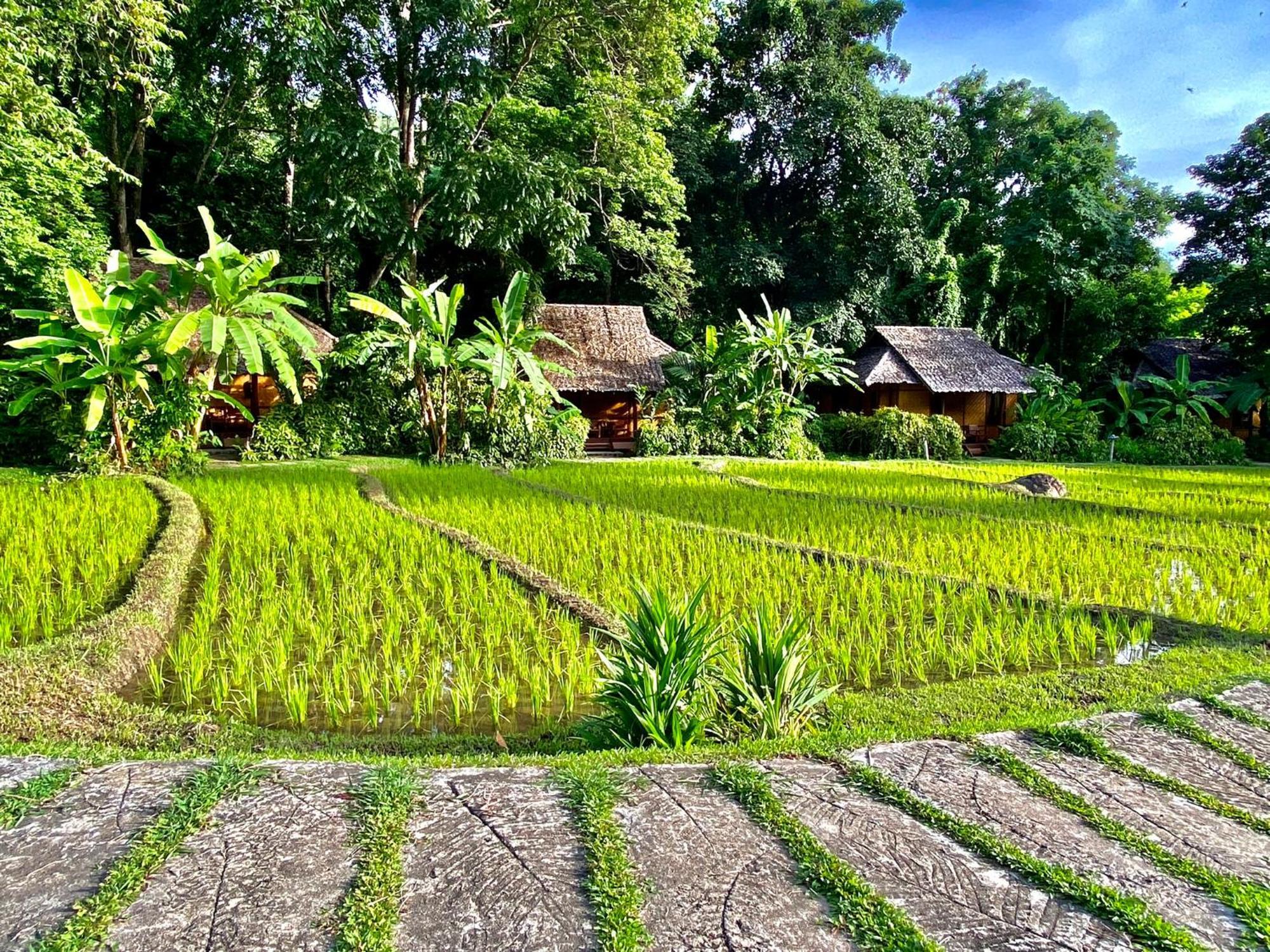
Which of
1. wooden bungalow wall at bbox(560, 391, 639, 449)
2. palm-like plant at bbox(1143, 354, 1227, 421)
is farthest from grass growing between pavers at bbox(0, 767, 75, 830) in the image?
palm-like plant at bbox(1143, 354, 1227, 421)

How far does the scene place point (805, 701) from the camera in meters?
2.95

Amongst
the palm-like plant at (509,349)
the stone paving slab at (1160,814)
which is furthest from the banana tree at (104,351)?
the stone paving slab at (1160,814)

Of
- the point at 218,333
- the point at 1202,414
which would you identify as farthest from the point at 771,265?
the point at 218,333

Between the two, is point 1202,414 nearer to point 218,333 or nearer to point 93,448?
point 218,333

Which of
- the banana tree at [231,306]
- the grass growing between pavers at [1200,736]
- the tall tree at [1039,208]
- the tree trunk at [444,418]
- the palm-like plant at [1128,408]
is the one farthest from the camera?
the tall tree at [1039,208]

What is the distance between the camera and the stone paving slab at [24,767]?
226cm

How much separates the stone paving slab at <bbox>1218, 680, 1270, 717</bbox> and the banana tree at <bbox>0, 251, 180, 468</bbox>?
35.4ft

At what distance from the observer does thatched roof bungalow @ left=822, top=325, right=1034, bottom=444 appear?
20344 mm

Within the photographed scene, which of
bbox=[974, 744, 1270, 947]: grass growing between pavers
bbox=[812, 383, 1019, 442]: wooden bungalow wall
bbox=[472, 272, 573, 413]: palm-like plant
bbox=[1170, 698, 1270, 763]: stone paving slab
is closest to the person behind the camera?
bbox=[974, 744, 1270, 947]: grass growing between pavers

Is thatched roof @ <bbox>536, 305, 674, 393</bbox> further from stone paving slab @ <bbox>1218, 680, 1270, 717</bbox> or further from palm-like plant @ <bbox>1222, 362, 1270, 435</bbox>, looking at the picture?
stone paving slab @ <bbox>1218, 680, 1270, 717</bbox>

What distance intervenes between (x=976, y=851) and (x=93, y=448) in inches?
454

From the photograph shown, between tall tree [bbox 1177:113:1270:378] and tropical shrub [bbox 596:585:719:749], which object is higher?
tall tree [bbox 1177:113:1270:378]

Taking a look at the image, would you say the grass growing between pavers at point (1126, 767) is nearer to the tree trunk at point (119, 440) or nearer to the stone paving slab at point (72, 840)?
the stone paving slab at point (72, 840)

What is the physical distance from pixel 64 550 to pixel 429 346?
7732 millimetres
